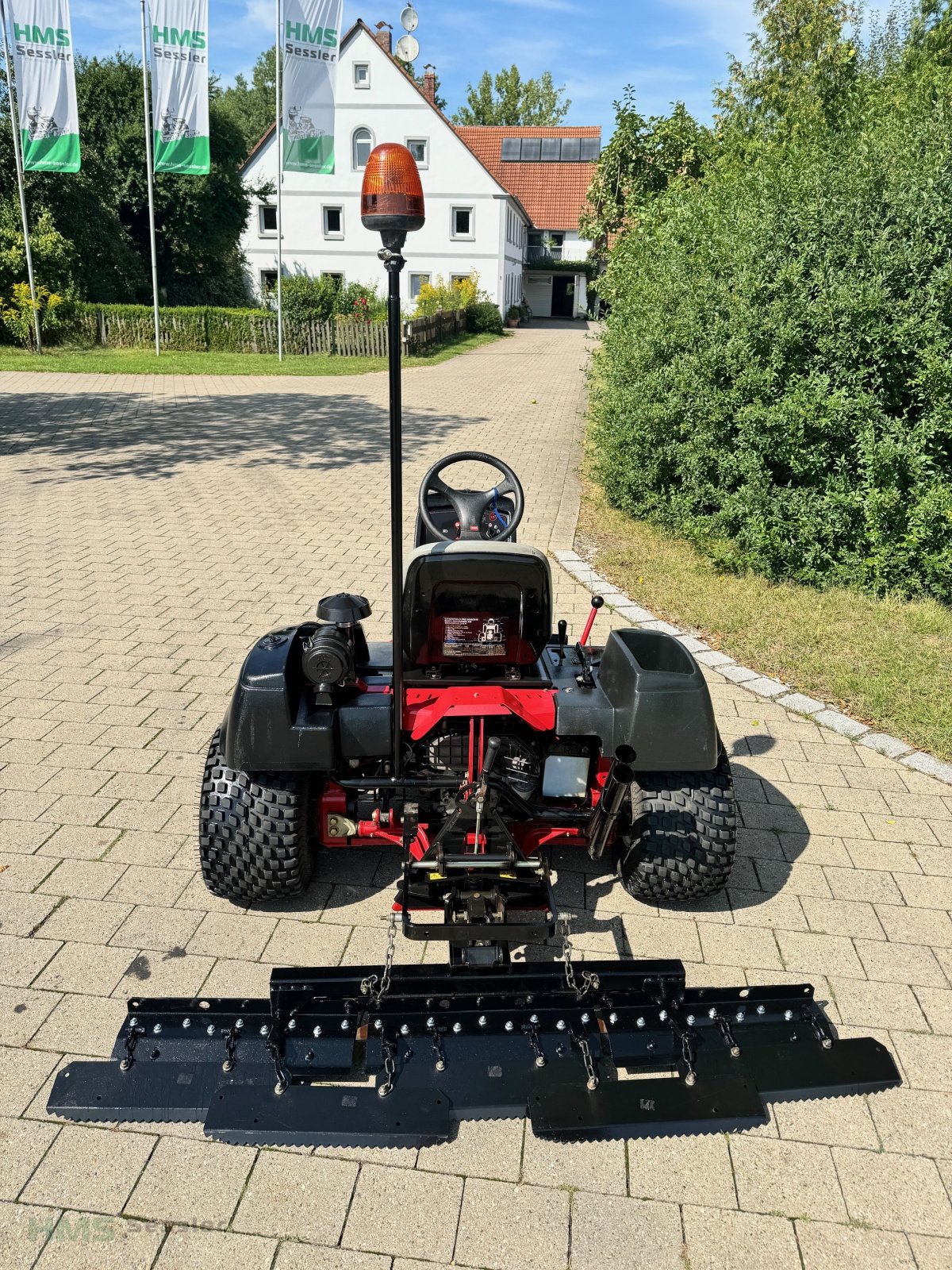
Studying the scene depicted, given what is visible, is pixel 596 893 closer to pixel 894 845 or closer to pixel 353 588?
pixel 894 845

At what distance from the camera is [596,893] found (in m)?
3.49

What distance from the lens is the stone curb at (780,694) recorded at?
4602 millimetres

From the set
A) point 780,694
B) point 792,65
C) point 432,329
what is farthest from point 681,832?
point 432,329

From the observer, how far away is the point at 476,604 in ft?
10.2

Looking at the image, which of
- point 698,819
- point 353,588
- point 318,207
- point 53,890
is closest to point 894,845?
point 698,819

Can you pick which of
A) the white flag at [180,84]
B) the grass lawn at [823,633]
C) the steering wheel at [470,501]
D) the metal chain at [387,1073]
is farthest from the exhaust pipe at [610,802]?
the white flag at [180,84]

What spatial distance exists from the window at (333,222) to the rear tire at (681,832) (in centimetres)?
3544

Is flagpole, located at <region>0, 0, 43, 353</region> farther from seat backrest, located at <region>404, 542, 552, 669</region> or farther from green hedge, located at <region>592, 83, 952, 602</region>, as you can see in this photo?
seat backrest, located at <region>404, 542, 552, 669</region>

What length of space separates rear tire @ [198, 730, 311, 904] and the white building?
34.0m

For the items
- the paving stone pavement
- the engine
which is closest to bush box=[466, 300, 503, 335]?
the paving stone pavement

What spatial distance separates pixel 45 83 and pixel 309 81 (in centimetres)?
536

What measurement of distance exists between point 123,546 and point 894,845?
648 cm

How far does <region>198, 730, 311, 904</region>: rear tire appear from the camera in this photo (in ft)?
10.2

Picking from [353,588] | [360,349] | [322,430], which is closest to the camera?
[353,588]
